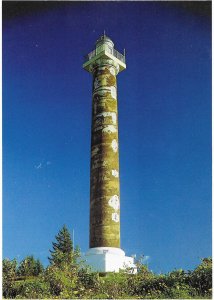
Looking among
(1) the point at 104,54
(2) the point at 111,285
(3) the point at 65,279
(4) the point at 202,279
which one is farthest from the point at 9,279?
(1) the point at 104,54

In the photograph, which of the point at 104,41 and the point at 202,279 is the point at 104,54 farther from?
the point at 202,279

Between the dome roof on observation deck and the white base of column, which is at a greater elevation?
the dome roof on observation deck

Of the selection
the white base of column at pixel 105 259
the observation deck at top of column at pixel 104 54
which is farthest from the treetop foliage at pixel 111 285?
the observation deck at top of column at pixel 104 54

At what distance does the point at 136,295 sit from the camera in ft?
43.1

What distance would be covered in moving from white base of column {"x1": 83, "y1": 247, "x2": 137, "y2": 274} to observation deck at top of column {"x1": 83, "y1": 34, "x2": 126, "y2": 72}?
10.2 m

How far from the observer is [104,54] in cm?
2178

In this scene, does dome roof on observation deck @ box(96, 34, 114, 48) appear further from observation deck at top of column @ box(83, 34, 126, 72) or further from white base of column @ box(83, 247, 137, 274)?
white base of column @ box(83, 247, 137, 274)

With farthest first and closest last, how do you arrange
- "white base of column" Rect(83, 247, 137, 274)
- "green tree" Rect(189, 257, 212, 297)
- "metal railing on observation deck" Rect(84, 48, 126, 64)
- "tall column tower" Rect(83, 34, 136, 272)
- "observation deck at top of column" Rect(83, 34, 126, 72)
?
"metal railing on observation deck" Rect(84, 48, 126, 64) < "observation deck at top of column" Rect(83, 34, 126, 72) < "tall column tower" Rect(83, 34, 136, 272) < "white base of column" Rect(83, 247, 137, 274) < "green tree" Rect(189, 257, 212, 297)

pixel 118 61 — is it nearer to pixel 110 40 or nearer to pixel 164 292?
pixel 110 40

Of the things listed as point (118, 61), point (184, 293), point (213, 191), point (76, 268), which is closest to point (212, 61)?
point (213, 191)

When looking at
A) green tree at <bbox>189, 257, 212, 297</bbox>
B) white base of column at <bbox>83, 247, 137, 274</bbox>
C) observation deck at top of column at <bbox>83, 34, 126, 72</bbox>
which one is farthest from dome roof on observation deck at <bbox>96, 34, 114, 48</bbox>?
green tree at <bbox>189, 257, 212, 297</bbox>

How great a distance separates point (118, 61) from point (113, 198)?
26.2 feet

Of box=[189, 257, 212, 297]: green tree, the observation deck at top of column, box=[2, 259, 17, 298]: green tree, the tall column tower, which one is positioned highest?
the observation deck at top of column

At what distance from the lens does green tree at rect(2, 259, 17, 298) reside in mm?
13927
